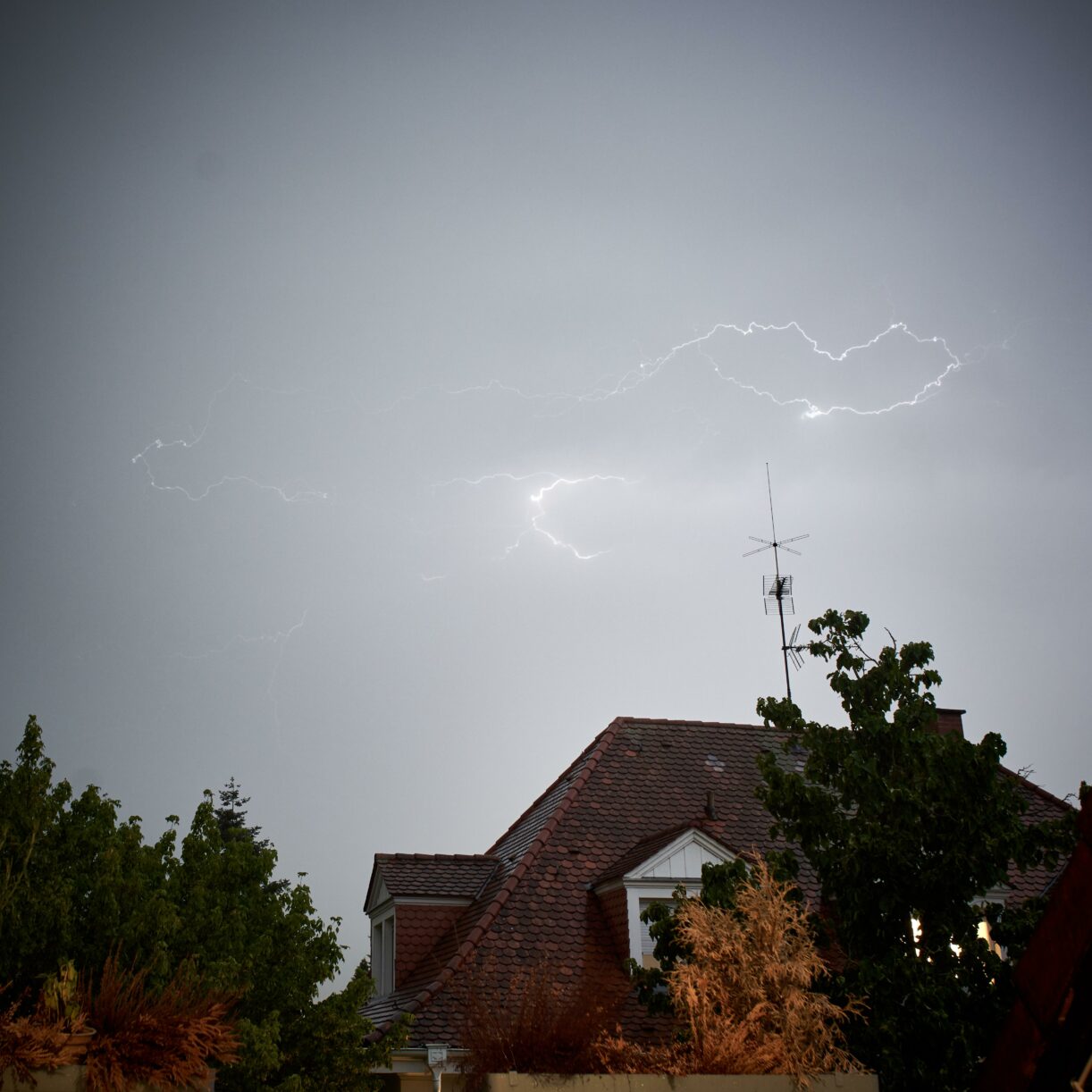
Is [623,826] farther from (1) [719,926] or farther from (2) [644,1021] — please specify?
(1) [719,926]

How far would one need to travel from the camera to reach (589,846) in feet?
65.8

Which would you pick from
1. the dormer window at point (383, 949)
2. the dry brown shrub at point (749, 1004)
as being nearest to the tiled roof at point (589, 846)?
the dormer window at point (383, 949)

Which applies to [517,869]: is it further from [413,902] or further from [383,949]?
[383,949]

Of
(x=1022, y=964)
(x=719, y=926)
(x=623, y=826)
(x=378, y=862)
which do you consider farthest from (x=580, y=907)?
(x=1022, y=964)

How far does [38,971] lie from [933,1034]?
9.88 metres

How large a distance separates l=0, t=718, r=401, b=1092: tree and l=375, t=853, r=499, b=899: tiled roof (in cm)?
431

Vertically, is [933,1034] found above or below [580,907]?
below

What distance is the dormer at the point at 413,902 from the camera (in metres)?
20.0

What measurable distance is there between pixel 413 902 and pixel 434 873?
82cm

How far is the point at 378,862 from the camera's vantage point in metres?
21.6

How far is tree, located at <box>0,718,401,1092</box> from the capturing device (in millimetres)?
12570

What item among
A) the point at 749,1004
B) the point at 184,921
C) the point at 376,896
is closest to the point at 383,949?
the point at 376,896

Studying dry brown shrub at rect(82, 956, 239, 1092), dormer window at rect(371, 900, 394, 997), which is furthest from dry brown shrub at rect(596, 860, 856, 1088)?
dormer window at rect(371, 900, 394, 997)

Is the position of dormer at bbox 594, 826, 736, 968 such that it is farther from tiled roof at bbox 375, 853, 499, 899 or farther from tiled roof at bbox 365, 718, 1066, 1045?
tiled roof at bbox 375, 853, 499, 899
